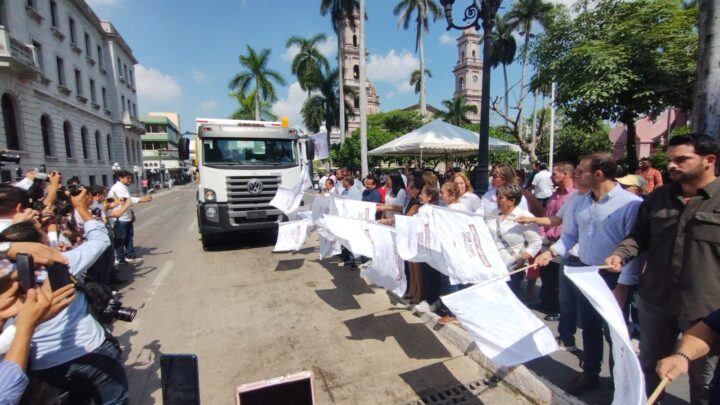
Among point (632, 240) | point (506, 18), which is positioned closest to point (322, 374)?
point (632, 240)

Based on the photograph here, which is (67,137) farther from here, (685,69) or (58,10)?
(685,69)

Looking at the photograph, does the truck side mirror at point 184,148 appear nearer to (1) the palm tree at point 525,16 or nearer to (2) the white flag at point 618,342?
(2) the white flag at point 618,342

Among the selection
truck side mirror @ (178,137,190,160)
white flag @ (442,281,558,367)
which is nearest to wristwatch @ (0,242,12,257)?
white flag @ (442,281,558,367)

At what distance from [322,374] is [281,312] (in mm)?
1617

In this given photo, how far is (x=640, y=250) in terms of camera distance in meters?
2.43

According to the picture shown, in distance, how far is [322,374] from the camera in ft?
11.0

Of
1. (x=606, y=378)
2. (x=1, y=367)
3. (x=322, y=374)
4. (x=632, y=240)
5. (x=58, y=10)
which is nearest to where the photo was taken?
(x=1, y=367)

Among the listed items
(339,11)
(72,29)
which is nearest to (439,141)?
(339,11)

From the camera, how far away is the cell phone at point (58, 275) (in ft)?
6.02

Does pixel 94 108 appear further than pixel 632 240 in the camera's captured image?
Yes

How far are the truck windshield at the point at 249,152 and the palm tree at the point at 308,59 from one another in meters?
28.0

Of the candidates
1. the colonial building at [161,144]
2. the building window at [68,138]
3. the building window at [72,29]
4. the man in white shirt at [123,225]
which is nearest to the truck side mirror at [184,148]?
the man in white shirt at [123,225]

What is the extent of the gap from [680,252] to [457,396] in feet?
6.23

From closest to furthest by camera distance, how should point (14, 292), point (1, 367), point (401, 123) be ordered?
point (1, 367)
point (14, 292)
point (401, 123)
